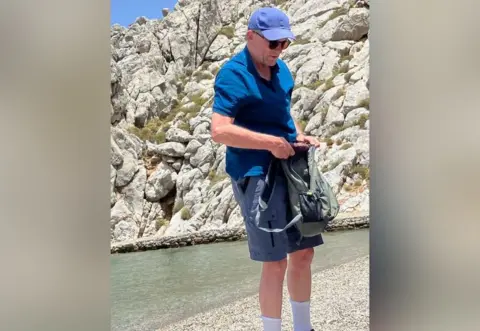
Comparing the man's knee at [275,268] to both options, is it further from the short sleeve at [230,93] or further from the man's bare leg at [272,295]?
the short sleeve at [230,93]

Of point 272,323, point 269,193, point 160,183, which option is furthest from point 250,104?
point 160,183

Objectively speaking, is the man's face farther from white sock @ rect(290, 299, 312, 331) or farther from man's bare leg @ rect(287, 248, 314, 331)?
white sock @ rect(290, 299, 312, 331)

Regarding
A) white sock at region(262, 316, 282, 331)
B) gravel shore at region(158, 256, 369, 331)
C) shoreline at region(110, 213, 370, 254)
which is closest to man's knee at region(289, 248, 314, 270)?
white sock at region(262, 316, 282, 331)

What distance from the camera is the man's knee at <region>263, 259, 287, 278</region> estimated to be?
2.02 meters

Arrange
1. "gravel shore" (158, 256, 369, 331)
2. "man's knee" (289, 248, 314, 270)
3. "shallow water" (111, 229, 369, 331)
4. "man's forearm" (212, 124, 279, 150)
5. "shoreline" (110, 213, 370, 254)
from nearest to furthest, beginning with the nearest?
"man's forearm" (212, 124, 279, 150), "man's knee" (289, 248, 314, 270), "gravel shore" (158, 256, 369, 331), "shallow water" (111, 229, 369, 331), "shoreline" (110, 213, 370, 254)

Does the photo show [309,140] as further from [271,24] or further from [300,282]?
[300,282]

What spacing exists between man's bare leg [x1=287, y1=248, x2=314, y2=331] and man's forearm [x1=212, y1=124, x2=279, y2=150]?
21.1 inches

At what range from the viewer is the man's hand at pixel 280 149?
1922 millimetres

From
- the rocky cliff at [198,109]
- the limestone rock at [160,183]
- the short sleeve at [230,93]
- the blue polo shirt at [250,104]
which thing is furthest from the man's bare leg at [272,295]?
the limestone rock at [160,183]

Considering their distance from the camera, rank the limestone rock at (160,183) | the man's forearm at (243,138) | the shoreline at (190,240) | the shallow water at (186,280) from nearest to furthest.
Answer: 1. the man's forearm at (243,138)
2. the shallow water at (186,280)
3. the shoreline at (190,240)
4. the limestone rock at (160,183)

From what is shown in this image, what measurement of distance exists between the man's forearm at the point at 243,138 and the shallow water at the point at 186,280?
3.27m
